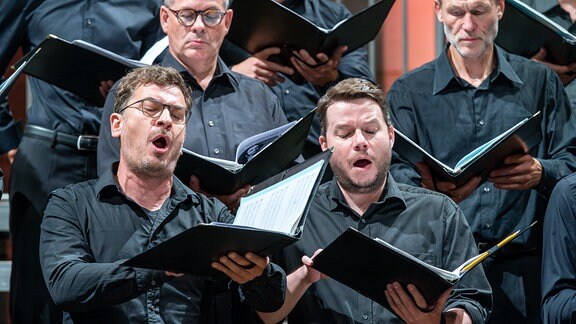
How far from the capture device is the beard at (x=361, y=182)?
366cm

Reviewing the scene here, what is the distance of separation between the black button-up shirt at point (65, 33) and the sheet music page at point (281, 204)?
114cm

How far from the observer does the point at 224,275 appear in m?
3.16

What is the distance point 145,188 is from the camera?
351cm

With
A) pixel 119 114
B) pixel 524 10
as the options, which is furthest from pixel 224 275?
pixel 524 10

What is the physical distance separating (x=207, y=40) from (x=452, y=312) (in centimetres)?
123

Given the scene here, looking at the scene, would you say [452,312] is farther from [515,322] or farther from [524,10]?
[524,10]

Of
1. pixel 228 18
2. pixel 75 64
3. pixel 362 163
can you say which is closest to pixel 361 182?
pixel 362 163

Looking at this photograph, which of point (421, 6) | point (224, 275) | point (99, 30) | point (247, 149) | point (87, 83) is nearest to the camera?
point (224, 275)

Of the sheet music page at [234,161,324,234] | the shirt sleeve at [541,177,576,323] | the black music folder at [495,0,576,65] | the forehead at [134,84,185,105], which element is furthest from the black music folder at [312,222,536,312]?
the black music folder at [495,0,576,65]

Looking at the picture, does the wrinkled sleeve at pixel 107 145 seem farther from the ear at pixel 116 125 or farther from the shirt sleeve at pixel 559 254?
the shirt sleeve at pixel 559 254

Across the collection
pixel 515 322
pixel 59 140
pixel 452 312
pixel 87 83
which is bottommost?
pixel 515 322

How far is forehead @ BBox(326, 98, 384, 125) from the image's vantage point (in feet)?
12.1

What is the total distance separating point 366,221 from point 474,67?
0.85 metres

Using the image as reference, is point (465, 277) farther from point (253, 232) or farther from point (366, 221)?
point (253, 232)
